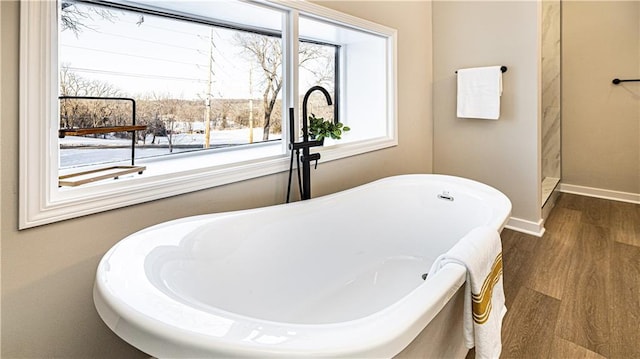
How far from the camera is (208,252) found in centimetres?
130

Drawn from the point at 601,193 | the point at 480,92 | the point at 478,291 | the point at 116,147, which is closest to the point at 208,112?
the point at 116,147

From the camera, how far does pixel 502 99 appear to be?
2.90 metres

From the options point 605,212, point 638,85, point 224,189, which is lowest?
point 605,212

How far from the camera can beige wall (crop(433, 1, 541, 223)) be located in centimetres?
274

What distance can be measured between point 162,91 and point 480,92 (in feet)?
8.03

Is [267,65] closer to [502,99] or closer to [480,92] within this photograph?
[480,92]

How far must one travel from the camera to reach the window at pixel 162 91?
1105 mm

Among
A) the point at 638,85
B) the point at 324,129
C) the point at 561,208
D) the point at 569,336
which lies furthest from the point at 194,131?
the point at 638,85

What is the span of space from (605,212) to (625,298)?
182 cm

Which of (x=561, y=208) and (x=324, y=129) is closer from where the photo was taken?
(x=324, y=129)

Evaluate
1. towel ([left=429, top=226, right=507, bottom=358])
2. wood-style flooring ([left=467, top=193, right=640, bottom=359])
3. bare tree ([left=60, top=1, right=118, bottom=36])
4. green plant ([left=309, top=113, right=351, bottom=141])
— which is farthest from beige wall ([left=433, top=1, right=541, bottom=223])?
bare tree ([left=60, top=1, right=118, bottom=36])

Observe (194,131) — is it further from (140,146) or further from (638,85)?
(638,85)

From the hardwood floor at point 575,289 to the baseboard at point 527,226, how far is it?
6 cm

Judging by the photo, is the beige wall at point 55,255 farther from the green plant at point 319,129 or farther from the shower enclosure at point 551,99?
the shower enclosure at point 551,99
